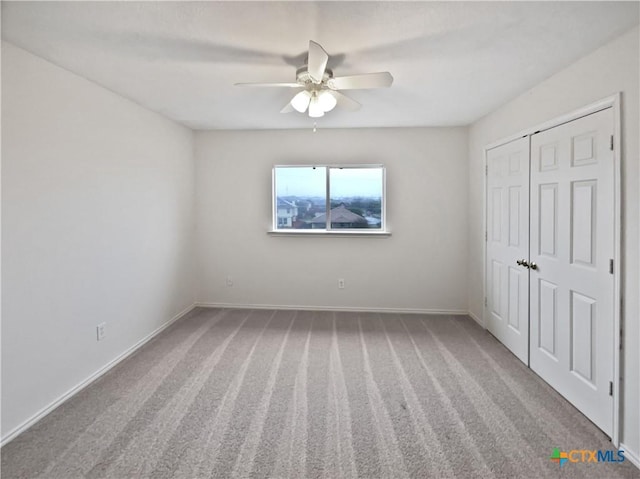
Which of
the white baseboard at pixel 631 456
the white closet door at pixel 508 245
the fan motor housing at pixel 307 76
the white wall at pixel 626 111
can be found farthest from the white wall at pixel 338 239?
the white baseboard at pixel 631 456

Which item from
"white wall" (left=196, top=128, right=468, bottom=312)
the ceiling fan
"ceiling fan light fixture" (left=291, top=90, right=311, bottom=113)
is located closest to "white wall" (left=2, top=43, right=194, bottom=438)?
"white wall" (left=196, top=128, right=468, bottom=312)

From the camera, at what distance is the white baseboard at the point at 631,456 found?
1.67 meters

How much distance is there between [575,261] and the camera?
2.14 metres

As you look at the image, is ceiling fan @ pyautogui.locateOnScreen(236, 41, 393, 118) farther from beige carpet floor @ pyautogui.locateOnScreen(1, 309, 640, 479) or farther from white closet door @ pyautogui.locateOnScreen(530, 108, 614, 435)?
beige carpet floor @ pyautogui.locateOnScreen(1, 309, 640, 479)

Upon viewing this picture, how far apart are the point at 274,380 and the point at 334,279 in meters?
1.87

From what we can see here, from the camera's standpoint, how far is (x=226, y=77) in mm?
2402

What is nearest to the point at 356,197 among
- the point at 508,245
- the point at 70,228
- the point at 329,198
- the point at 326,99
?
the point at 329,198

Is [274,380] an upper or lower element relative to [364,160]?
lower

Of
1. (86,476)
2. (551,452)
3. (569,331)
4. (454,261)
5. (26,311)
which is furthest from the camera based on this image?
(454,261)

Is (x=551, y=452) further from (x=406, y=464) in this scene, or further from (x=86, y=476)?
(x=86, y=476)

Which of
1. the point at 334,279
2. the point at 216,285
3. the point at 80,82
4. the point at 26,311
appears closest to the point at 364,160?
the point at 334,279

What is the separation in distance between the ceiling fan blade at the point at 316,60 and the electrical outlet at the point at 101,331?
8.30 feet

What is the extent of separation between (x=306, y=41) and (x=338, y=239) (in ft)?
8.46

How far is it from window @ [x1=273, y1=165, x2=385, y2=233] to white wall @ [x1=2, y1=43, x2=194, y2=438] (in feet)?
4.86
